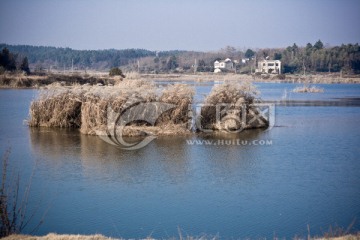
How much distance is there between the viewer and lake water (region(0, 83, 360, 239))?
36.4ft

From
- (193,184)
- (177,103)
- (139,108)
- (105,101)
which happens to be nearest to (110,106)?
(105,101)

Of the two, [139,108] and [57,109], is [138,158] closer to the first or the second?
[139,108]

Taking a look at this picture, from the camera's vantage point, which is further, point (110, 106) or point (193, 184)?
point (110, 106)

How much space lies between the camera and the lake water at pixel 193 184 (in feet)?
36.4

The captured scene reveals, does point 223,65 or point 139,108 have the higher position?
point 223,65

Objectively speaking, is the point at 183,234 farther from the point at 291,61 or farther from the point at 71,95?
the point at 291,61

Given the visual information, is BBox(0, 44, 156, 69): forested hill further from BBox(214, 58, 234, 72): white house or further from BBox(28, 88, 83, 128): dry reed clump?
BBox(28, 88, 83, 128): dry reed clump

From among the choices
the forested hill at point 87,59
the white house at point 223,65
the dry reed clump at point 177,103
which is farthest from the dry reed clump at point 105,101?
the forested hill at point 87,59

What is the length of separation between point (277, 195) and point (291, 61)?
371ft

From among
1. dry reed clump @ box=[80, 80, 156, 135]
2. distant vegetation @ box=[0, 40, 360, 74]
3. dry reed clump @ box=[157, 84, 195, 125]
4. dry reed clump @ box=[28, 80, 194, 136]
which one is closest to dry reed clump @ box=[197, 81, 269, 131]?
dry reed clump @ box=[157, 84, 195, 125]

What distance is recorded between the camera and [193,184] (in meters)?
14.4

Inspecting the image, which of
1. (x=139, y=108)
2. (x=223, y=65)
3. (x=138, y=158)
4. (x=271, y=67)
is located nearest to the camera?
(x=138, y=158)

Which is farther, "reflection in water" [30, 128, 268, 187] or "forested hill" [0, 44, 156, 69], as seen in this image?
"forested hill" [0, 44, 156, 69]

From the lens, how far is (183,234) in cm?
1038
